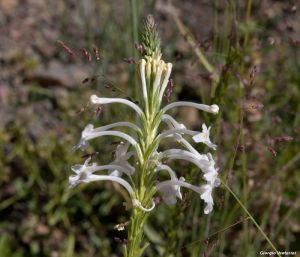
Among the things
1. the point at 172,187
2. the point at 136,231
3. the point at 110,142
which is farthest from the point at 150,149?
the point at 110,142

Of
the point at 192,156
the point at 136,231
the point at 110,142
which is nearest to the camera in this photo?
the point at 192,156

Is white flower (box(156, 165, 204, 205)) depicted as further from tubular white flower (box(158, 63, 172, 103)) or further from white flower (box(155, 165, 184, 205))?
tubular white flower (box(158, 63, 172, 103))

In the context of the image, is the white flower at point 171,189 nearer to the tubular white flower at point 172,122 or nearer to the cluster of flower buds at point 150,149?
the cluster of flower buds at point 150,149

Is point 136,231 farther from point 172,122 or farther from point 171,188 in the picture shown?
point 172,122

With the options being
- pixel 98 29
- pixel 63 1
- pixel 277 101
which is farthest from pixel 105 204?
pixel 63 1

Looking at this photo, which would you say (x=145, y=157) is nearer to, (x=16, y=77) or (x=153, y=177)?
(x=153, y=177)

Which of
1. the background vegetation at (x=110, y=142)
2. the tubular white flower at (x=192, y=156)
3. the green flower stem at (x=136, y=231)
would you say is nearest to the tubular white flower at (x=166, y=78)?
the tubular white flower at (x=192, y=156)

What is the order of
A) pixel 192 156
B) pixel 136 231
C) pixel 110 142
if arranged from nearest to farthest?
1. pixel 192 156
2. pixel 136 231
3. pixel 110 142

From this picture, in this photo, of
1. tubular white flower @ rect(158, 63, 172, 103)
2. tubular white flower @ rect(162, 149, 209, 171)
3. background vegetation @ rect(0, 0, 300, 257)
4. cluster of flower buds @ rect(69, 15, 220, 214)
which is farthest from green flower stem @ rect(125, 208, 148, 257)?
background vegetation @ rect(0, 0, 300, 257)
